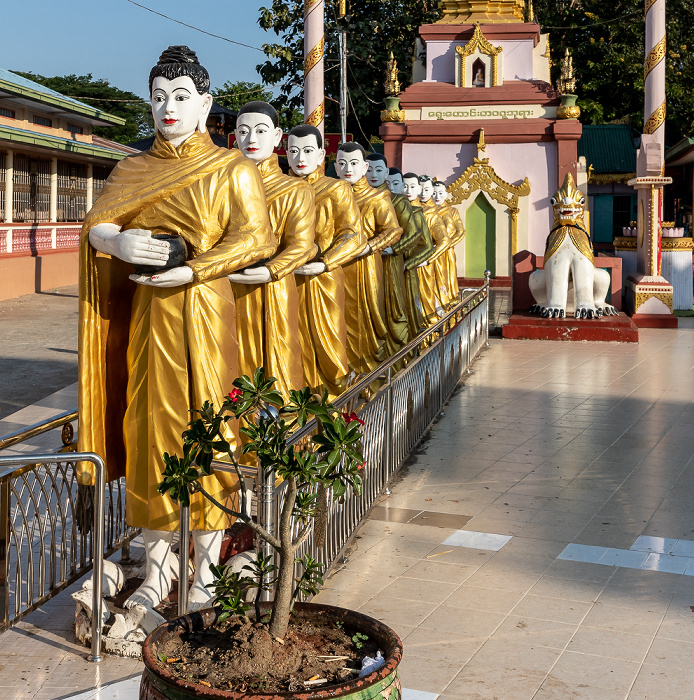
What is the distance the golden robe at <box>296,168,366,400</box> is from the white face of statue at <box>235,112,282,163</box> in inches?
51.3

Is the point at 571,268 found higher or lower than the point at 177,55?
lower

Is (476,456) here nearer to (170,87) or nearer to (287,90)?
(170,87)

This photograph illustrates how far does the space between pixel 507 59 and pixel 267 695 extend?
20.0 metres

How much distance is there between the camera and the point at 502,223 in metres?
20.1

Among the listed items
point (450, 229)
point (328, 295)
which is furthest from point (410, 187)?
point (328, 295)

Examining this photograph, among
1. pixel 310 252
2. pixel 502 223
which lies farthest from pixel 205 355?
pixel 502 223

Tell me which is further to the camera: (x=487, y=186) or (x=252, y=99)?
(x=252, y=99)

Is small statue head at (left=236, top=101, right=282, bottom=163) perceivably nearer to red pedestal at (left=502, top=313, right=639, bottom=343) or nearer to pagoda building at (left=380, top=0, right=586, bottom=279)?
red pedestal at (left=502, top=313, right=639, bottom=343)

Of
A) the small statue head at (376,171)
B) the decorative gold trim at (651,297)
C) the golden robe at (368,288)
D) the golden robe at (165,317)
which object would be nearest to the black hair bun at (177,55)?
the golden robe at (165,317)

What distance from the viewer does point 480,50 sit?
67.5ft

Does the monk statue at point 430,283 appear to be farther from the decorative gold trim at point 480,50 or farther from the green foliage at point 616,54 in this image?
the green foliage at point 616,54

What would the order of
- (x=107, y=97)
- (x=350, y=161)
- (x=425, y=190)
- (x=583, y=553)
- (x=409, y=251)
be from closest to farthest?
(x=583, y=553) → (x=350, y=161) → (x=409, y=251) → (x=425, y=190) → (x=107, y=97)

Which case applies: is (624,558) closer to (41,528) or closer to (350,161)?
(41,528)

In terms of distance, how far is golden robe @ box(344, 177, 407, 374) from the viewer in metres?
8.26
